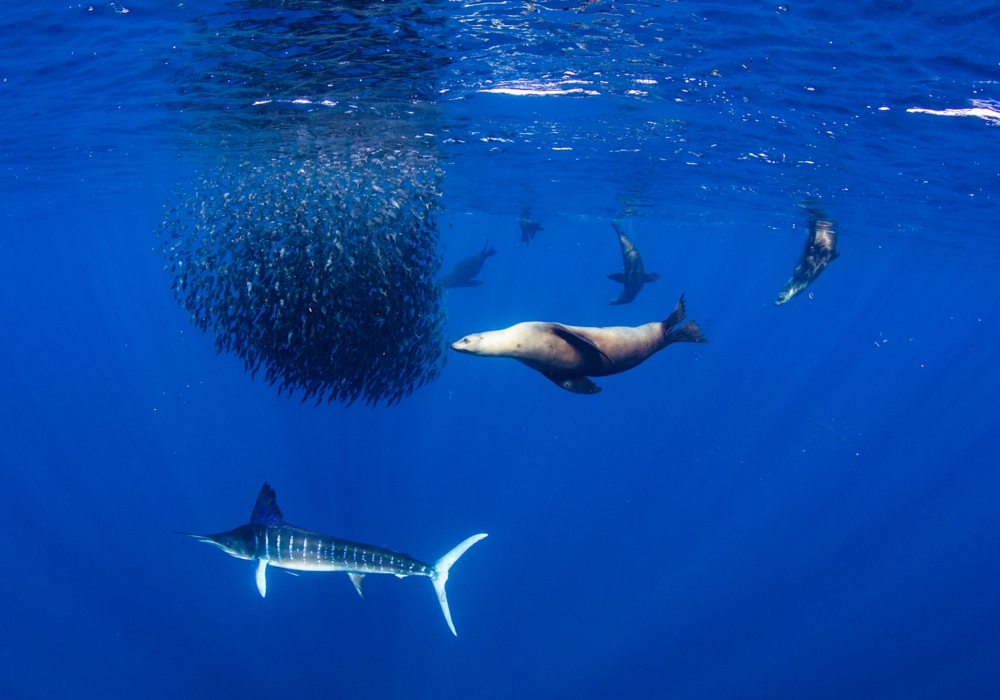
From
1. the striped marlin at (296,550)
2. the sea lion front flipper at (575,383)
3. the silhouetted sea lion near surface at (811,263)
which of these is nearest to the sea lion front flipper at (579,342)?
the sea lion front flipper at (575,383)

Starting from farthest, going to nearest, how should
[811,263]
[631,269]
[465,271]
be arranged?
[465,271] < [631,269] < [811,263]

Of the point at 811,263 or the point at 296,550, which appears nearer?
the point at 296,550

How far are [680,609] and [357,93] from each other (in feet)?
67.4

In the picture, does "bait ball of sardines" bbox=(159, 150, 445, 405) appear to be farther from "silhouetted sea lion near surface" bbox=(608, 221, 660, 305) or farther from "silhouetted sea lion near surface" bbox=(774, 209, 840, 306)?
"silhouetted sea lion near surface" bbox=(774, 209, 840, 306)

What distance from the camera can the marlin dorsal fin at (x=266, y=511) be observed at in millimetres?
7531

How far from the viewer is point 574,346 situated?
4.49 metres

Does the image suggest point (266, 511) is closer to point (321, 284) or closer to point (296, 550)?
point (296, 550)

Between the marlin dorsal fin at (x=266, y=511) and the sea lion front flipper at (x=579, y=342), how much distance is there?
5250 millimetres

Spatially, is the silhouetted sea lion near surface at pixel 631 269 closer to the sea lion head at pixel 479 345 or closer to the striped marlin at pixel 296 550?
the striped marlin at pixel 296 550

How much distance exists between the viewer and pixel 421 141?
15.1 m

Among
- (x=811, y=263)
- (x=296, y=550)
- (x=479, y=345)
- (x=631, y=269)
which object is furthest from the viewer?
(x=631, y=269)

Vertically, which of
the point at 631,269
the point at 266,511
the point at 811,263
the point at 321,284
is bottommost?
the point at 266,511

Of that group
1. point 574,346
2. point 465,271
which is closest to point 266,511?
point 574,346

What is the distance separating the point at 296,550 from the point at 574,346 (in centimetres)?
526
